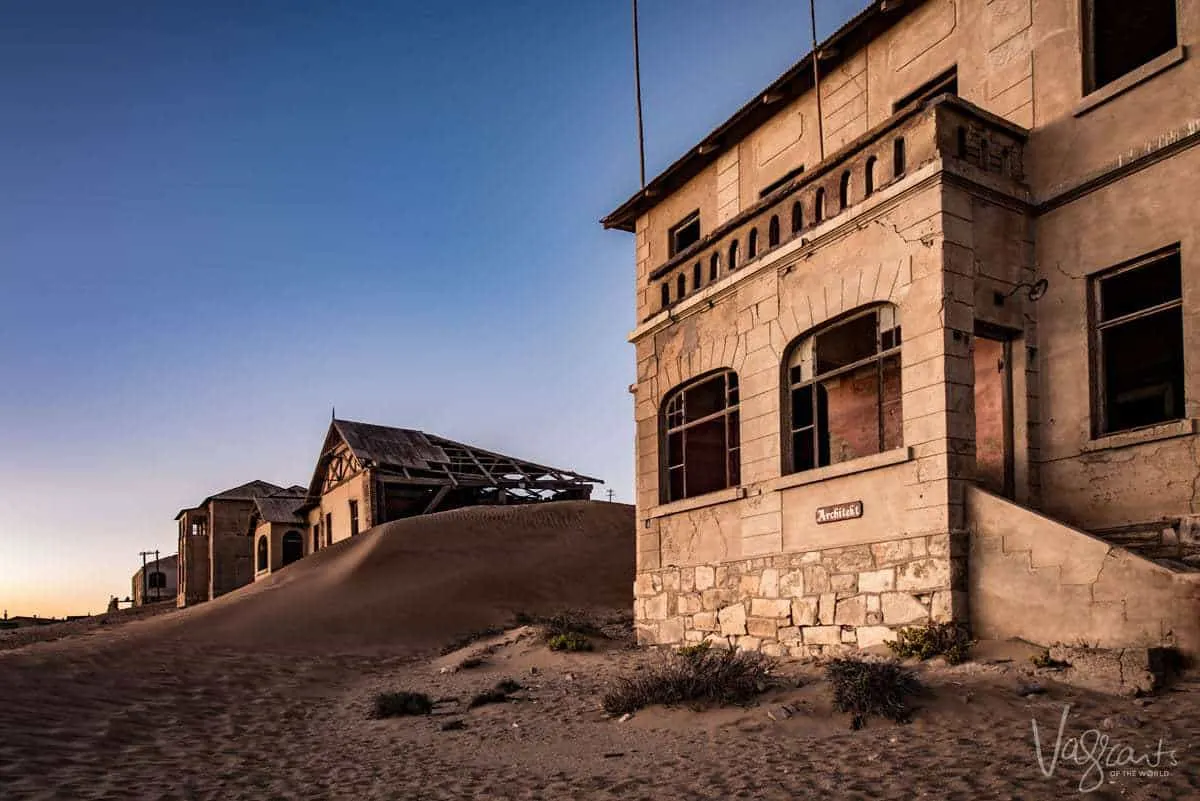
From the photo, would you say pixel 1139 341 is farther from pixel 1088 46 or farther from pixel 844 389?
pixel 844 389

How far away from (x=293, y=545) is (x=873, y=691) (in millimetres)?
35395

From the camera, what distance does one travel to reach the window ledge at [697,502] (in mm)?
12797

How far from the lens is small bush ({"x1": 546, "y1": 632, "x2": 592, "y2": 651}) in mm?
14320

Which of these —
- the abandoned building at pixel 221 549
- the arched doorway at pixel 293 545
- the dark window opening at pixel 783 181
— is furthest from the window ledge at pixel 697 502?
the abandoned building at pixel 221 549

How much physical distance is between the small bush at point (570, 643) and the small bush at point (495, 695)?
8.84 ft

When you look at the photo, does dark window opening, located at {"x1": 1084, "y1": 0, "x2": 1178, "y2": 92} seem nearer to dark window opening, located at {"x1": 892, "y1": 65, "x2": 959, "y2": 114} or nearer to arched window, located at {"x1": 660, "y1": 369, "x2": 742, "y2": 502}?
dark window opening, located at {"x1": 892, "y1": 65, "x2": 959, "y2": 114}

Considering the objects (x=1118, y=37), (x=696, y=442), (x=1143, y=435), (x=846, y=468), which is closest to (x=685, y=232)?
(x=696, y=442)

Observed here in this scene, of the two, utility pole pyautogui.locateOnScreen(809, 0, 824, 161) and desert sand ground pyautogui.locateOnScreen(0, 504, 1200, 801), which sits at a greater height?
utility pole pyautogui.locateOnScreen(809, 0, 824, 161)

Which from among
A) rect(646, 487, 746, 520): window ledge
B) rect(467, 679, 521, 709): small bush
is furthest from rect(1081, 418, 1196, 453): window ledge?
rect(467, 679, 521, 709): small bush

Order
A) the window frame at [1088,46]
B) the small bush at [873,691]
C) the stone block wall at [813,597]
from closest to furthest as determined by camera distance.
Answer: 1. the small bush at [873,691]
2. the stone block wall at [813,597]
3. the window frame at [1088,46]

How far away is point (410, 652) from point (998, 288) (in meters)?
12.7

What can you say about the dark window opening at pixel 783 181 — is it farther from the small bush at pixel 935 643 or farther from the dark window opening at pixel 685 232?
the small bush at pixel 935 643

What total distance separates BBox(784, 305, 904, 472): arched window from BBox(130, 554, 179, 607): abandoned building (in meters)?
55.5

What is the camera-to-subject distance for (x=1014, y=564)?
8938mm
